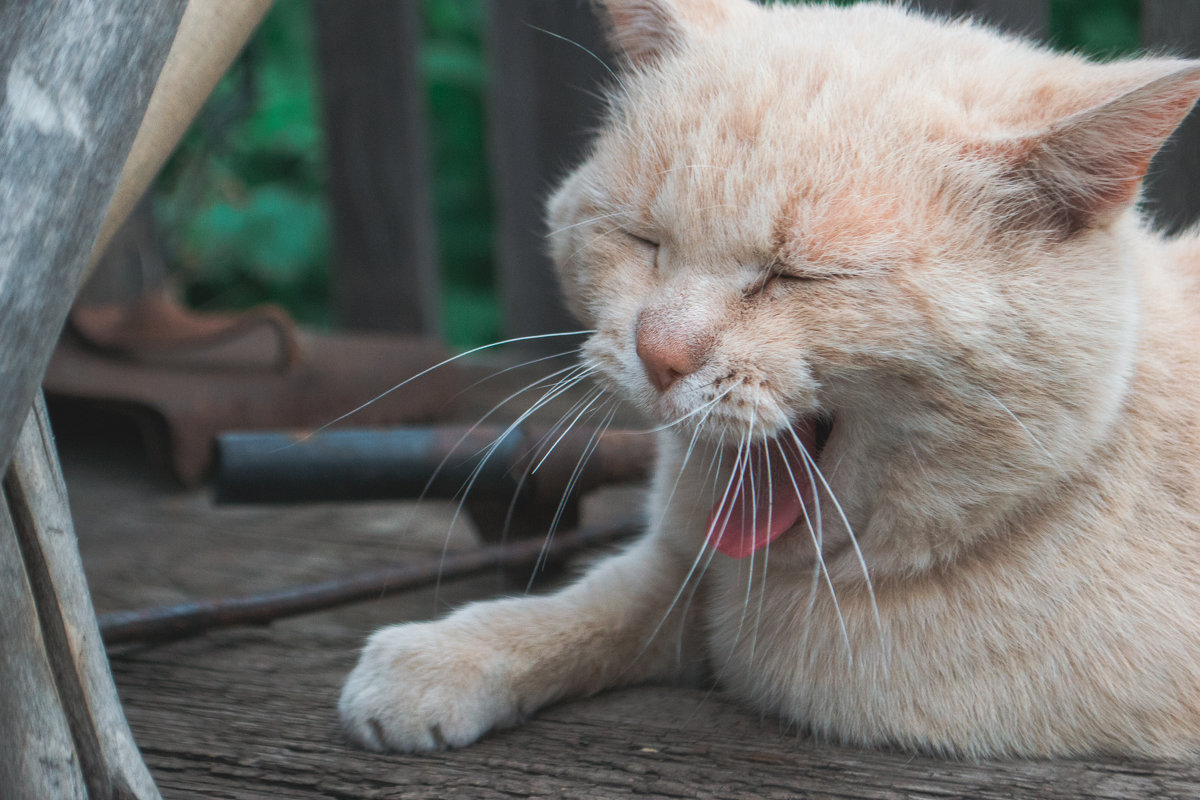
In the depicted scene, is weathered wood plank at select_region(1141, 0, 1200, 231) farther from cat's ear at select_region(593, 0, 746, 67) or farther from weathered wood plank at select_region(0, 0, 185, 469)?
weathered wood plank at select_region(0, 0, 185, 469)

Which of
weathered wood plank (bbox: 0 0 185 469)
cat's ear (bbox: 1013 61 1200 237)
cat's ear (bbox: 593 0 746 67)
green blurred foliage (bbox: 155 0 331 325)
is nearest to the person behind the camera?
weathered wood plank (bbox: 0 0 185 469)

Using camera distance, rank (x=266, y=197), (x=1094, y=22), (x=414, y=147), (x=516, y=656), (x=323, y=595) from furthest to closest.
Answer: (x=266, y=197), (x=414, y=147), (x=1094, y=22), (x=323, y=595), (x=516, y=656)

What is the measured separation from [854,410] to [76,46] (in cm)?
74

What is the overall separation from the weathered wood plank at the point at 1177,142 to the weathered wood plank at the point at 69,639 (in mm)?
1625

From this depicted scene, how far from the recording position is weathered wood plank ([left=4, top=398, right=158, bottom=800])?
89 cm

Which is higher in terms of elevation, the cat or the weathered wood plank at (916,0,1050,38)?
the weathered wood plank at (916,0,1050,38)

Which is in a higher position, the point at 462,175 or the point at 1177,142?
the point at 462,175

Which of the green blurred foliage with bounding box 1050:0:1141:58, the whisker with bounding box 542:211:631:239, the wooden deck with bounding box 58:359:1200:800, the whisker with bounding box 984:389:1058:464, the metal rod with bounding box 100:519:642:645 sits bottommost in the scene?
the wooden deck with bounding box 58:359:1200:800

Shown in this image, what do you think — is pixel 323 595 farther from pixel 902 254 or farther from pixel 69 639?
pixel 902 254

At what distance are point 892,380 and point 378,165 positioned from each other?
247 centimetres

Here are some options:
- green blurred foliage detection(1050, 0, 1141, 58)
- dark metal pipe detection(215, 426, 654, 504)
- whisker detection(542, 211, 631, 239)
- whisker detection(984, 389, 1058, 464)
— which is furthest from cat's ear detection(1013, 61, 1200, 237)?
green blurred foliage detection(1050, 0, 1141, 58)

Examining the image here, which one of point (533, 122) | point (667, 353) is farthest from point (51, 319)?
point (533, 122)

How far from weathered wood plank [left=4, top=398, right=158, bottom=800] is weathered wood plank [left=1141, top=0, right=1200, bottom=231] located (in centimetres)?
162

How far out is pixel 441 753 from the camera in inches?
44.8
